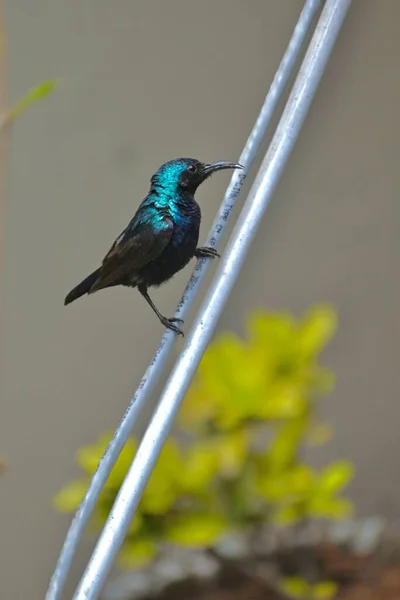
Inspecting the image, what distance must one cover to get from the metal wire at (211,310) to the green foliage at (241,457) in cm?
77

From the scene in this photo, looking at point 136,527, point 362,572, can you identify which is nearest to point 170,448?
point 136,527

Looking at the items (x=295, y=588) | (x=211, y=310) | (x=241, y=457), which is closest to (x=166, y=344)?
(x=211, y=310)

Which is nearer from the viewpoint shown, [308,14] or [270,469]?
[308,14]

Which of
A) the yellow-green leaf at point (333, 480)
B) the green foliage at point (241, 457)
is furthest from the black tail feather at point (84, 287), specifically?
the yellow-green leaf at point (333, 480)

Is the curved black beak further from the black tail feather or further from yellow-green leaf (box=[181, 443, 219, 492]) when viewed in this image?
yellow-green leaf (box=[181, 443, 219, 492])

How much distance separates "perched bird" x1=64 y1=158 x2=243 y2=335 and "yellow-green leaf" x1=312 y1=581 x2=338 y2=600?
0.96m

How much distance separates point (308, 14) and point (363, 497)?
1470 millimetres

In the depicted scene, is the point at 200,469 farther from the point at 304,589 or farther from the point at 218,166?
the point at 218,166

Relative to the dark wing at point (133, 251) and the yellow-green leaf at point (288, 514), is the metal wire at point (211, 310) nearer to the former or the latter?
the dark wing at point (133, 251)

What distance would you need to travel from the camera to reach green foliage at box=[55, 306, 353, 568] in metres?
1.25

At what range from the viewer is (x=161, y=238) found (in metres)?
0.51

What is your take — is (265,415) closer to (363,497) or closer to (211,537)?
(211,537)

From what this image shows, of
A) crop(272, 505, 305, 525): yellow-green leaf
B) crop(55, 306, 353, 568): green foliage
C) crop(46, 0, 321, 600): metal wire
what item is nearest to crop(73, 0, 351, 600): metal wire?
crop(46, 0, 321, 600): metal wire

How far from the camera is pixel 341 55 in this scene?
163 centimetres
